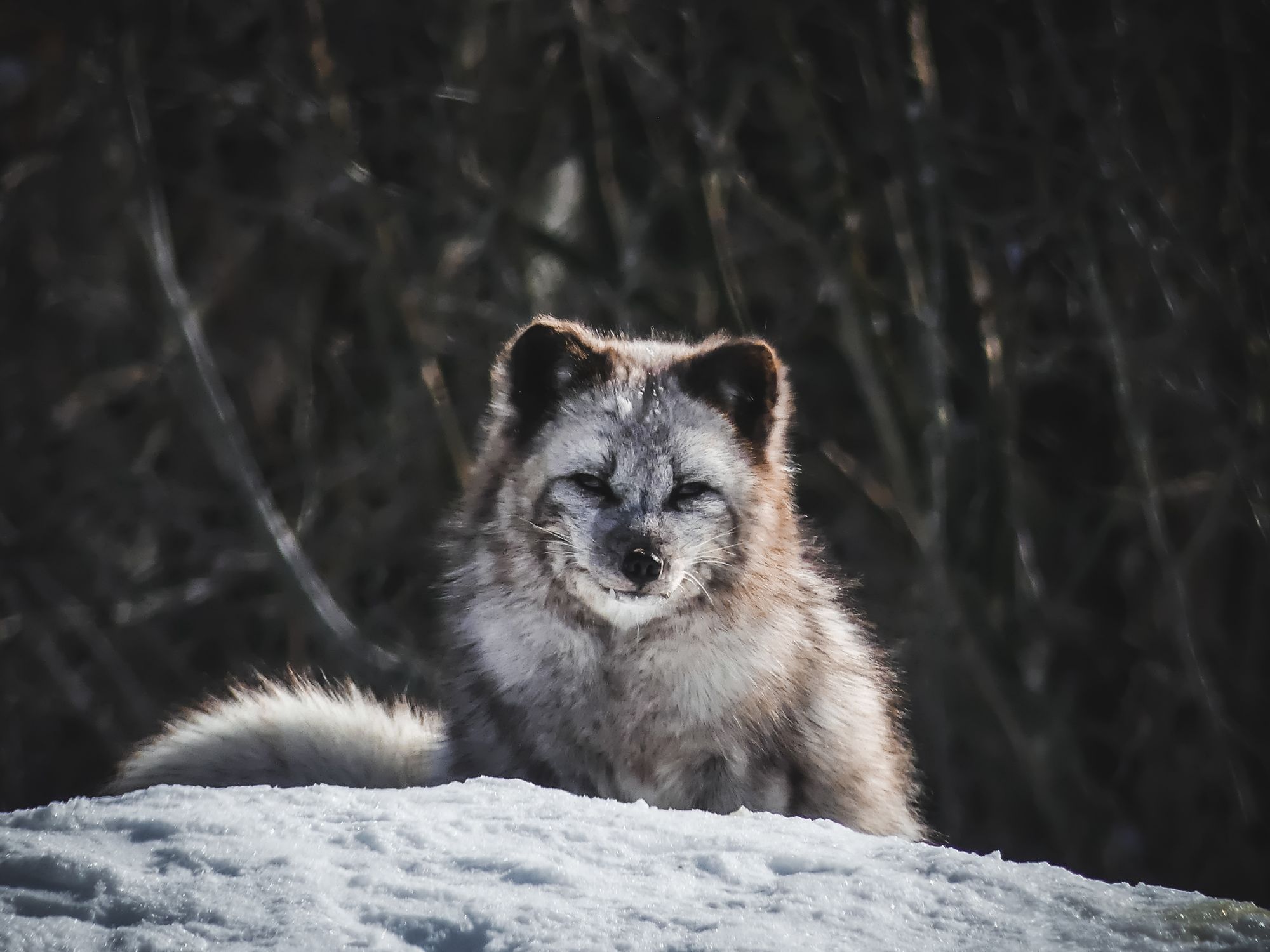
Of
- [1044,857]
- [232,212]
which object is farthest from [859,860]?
[232,212]

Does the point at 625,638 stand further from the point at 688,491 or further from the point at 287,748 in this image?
the point at 287,748

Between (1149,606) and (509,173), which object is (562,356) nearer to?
(509,173)

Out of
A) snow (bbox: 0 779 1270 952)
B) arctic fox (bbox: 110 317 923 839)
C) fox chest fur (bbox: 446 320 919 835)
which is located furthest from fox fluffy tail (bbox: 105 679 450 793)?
snow (bbox: 0 779 1270 952)

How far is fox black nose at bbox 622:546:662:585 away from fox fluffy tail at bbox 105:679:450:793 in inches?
35.1

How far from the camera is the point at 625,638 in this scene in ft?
13.8

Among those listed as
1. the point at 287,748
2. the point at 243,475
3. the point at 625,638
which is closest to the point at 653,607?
the point at 625,638

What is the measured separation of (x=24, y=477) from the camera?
10164mm

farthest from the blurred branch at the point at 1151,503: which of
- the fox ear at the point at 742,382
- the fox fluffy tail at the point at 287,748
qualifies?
the fox fluffy tail at the point at 287,748

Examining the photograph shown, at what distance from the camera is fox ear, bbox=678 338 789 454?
454cm

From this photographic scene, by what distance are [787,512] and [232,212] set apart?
24.6ft

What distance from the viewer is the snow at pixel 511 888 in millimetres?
2330

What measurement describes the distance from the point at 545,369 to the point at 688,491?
2.17ft

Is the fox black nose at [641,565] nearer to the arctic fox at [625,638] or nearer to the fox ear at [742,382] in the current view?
the arctic fox at [625,638]

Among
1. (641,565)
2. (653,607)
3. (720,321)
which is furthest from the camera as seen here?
(720,321)
